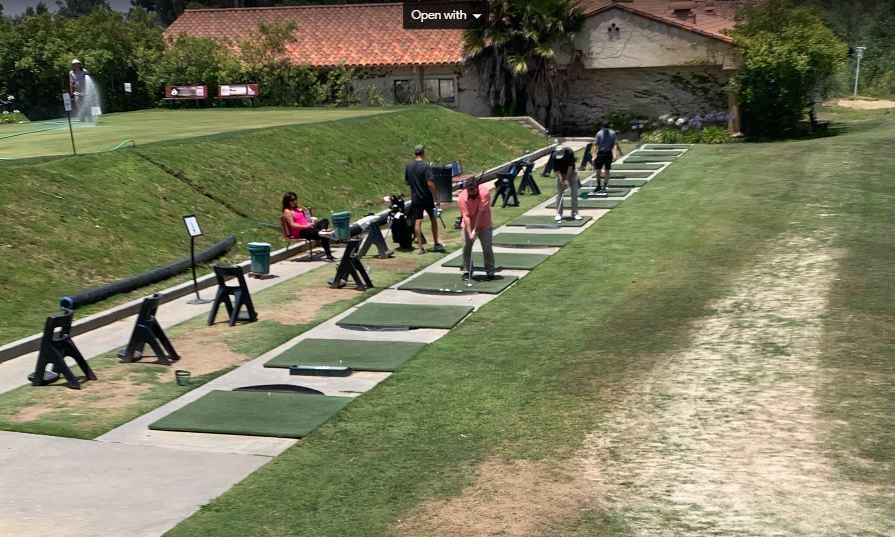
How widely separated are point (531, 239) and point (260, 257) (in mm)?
5809

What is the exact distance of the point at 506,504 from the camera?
7996 millimetres

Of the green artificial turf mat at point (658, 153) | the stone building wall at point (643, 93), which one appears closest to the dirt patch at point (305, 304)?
the green artificial turf mat at point (658, 153)

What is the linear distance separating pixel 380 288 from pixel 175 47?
1164 inches

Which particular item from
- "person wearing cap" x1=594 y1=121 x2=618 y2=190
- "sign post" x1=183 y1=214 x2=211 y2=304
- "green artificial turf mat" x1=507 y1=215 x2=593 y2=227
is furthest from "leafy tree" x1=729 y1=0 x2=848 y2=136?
"sign post" x1=183 y1=214 x2=211 y2=304

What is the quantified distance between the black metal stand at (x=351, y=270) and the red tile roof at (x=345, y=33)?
28.5 m

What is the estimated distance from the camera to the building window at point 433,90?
44.3 metres

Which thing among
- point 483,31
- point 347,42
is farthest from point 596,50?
point 347,42

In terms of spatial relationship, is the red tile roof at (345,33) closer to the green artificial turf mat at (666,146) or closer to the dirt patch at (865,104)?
the green artificial turf mat at (666,146)

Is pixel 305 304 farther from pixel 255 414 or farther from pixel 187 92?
pixel 187 92

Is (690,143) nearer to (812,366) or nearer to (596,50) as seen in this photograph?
(596,50)

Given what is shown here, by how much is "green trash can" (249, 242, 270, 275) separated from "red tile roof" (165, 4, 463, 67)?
91.8 feet

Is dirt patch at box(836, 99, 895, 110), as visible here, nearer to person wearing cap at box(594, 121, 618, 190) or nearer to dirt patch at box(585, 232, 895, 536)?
person wearing cap at box(594, 121, 618, 190)

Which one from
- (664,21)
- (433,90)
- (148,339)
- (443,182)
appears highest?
(664,21)

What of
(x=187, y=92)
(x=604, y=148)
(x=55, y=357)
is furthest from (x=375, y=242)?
(x=187, y=92)
